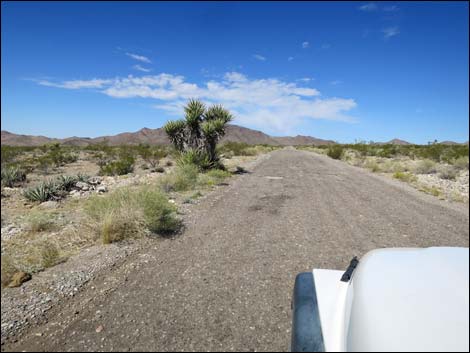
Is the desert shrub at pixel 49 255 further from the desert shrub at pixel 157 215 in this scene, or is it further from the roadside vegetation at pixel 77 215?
the desert shrub at pixel 157 215

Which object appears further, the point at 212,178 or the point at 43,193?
the point at 212,178

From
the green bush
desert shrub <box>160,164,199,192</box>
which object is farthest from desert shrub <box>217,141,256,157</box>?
the green bush

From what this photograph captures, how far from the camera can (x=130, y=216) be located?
18.8 ft

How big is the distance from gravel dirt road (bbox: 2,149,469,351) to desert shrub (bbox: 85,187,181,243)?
0.53 m

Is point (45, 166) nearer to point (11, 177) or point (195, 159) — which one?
point (11, 177)

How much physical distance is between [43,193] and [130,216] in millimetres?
4823

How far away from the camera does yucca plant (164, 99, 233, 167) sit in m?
15.4

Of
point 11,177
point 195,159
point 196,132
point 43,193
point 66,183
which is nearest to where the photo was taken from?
point 43,193

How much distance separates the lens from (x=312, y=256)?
15.6 feet

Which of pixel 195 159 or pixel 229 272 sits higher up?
pixel 195 159

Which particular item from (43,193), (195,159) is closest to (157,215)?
(43,193)

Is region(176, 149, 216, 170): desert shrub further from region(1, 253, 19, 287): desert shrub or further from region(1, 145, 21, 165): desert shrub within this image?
region(1, 145, 21, 165): desert shrub

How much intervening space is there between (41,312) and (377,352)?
3395 mm

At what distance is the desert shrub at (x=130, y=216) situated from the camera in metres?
5.34
